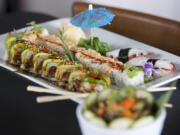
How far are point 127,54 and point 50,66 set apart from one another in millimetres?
Result: 531

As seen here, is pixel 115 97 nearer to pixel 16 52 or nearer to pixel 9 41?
pixel 16 52

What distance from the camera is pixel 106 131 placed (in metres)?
0.96

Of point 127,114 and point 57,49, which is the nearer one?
point 127,114

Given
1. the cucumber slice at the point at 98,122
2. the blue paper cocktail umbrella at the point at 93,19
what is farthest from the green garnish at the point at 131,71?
the cucumber slice at the point at 98,122

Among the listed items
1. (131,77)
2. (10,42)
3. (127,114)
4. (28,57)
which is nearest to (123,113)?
(127,114)

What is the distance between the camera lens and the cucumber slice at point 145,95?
3.45 feet

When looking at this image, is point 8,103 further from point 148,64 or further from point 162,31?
point 162,31

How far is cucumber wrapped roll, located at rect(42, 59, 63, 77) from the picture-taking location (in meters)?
1.85

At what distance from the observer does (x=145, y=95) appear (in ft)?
3.48

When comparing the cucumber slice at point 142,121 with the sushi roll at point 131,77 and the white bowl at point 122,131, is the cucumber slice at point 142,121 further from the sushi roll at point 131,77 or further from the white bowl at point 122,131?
the sushi roll at point 131,77

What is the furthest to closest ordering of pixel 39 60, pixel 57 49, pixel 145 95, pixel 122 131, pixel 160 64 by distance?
1. pixel 57 49
2. pixel 39 60
3. pixel 160 64
4. pixel 145 95
5. pixel 122 131

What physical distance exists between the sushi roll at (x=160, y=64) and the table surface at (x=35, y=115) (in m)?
0.16

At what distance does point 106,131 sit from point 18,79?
99 cm

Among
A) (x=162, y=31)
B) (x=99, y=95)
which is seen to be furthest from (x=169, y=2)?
(x=99, y=95)
